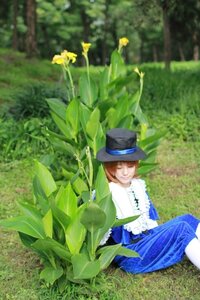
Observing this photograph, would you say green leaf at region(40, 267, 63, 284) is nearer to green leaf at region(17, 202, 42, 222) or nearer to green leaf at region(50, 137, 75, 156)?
green leaf at region(17, 202, 42, 222)

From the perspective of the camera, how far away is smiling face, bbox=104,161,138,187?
3.01 m

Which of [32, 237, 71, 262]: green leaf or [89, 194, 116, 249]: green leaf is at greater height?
[89, 194, 116, 249]: green leaf

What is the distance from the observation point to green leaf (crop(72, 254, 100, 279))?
2.64 meters

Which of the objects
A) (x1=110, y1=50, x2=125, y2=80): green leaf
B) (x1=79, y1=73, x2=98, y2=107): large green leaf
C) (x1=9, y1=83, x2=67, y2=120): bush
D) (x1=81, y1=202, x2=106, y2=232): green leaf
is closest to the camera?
(x1=81, y1=202, x2=106, y2=232): green leaf

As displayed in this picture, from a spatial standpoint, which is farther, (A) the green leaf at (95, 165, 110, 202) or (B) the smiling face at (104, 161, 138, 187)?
(B) the smiling face at (104, 161, 138, 187)

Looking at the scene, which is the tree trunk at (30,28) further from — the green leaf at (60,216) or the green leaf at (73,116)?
the green leaf at (60,216)

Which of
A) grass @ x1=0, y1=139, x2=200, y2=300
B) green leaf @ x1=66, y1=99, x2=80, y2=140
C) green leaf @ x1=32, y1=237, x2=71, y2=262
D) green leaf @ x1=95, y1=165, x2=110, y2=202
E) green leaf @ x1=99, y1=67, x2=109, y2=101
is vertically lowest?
grass @ x1=0, y1=139, x2=200, y2=300

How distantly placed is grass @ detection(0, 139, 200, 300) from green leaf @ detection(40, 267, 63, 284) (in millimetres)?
120

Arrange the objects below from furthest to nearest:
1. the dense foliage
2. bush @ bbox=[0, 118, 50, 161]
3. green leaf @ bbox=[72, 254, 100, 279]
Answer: the dense foliage, bush @ bbox=[0, 118, 50, 161], green leaf @ bbox=[72, 254, 100, 279]

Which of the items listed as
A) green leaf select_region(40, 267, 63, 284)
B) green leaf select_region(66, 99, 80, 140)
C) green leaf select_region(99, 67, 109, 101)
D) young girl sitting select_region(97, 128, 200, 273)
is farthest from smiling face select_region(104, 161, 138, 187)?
green leaf select_region(99, 67, 109, 101)

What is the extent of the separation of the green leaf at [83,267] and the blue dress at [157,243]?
43cm

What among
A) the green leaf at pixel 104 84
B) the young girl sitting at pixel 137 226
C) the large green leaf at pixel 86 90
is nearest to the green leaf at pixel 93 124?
the young girl sitting at pixel 137 226

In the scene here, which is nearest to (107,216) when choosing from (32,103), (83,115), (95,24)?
(83,115)

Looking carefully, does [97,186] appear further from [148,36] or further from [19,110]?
[148,36]
